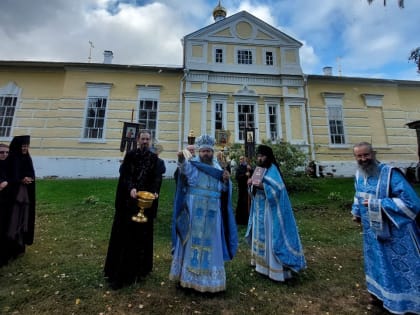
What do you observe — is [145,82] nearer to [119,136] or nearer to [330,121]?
[119,136]

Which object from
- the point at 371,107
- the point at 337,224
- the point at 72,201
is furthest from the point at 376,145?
the point at 72,201

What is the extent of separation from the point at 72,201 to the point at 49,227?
7.65ft

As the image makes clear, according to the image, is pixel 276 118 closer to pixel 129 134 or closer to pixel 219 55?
pixel 219 55

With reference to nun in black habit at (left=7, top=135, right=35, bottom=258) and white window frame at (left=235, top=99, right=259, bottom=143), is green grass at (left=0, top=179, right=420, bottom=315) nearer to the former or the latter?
nun in black habit at (left=7, top=135, right=35, bottom=258)

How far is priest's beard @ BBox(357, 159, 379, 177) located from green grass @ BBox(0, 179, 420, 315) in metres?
1.60

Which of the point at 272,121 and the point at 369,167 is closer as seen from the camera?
the point at 369,167

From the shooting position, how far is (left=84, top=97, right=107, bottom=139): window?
1340cm

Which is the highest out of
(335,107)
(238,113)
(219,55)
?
(219,55)

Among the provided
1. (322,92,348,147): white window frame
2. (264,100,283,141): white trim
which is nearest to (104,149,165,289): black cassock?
(264,100,283,141): white trim

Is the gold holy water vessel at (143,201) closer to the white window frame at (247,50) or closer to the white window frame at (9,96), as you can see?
the white window frame at (247,50)

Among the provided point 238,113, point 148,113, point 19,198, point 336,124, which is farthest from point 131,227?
point 336,124

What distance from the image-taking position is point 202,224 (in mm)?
3113

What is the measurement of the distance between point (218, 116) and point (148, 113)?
405 cm

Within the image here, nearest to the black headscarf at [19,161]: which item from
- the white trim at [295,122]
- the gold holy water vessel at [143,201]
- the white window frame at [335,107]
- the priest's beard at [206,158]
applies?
the gold holy water vessel at [143,201]
